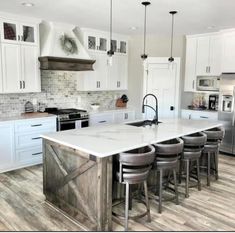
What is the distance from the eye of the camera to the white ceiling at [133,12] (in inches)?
151

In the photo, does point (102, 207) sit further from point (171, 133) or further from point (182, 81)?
point (182, 81)

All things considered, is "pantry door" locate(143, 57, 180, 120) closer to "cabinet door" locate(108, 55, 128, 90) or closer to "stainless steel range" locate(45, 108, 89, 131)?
"cabinet door" locate(108, 55, 128, 90)

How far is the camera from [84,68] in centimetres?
546

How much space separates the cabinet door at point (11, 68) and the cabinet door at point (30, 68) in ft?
0.31

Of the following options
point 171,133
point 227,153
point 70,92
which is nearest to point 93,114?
point 70,92

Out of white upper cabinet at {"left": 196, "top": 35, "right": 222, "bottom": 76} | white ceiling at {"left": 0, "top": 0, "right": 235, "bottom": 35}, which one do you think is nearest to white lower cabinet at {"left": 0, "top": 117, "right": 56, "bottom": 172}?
white ceiling at {"left": 0, "top": 0, "right": 235, "bottom": 35}

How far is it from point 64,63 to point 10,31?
1102 millimetres

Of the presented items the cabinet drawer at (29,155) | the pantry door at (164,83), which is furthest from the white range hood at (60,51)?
the pantry door at (164,83)

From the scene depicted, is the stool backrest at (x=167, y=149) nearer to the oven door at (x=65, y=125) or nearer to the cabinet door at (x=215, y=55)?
the oven door at (x=65, y=125)

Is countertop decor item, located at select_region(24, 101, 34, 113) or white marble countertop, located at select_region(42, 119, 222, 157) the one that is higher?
countertop decor item, located at select_region(24, 101, 34, 113)

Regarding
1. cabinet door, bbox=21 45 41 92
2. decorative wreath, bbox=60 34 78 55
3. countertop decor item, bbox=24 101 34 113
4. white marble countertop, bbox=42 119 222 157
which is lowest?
white marble countertop, bbox=42 119 222 157

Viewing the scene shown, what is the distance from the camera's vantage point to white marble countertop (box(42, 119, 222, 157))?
9.02 feet

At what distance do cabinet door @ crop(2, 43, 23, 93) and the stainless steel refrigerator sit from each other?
422 centimetres

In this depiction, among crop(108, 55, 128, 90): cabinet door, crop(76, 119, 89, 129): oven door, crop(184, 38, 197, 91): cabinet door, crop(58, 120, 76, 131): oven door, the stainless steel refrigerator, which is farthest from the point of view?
crop(108, 55, 128, 90): cabinet door
